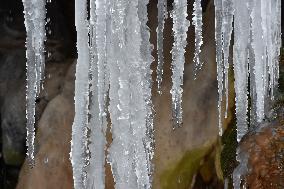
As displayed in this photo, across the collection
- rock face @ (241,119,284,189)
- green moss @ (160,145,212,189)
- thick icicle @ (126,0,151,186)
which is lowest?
green moss @ (160,145,212,189)

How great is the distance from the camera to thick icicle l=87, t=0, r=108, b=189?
2.03 metres

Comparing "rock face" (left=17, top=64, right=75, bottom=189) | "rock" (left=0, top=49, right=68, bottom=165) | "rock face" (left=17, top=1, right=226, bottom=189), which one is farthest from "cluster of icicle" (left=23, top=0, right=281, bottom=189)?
"rock" (left=0, top=49, right=68, bottom=165)

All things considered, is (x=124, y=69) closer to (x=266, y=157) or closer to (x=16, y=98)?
(x=266, y=157)

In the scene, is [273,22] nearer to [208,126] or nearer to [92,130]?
[208,126]

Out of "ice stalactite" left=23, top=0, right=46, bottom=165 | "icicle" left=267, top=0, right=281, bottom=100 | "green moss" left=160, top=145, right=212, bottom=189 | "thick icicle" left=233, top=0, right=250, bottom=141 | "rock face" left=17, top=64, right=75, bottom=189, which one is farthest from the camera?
"rock face" left=17, top=64, right=75, bottom=189

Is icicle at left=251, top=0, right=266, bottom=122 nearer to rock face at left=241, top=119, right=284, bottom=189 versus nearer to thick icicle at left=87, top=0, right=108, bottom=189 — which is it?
rock face at left=241, top=119, right=284, bottom=189

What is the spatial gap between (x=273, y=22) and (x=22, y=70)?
5.87 feet

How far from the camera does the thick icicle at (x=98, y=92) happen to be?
2025 millimetres

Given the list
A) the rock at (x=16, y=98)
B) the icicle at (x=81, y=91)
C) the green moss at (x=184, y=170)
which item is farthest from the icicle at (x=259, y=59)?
the rock at (x=16, y=98)

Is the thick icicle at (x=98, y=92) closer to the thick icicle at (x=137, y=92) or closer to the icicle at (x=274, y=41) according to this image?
the thick icicle at (x=137, y=92)

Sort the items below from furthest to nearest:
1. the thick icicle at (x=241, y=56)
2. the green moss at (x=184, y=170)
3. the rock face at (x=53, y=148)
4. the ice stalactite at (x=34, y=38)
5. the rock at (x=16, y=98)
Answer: the rock at (x=16, y=98) < the rock face at (x=53, y=148) < the green moss at (x=184, y=170) < the thick icicle at (x=241, y=56) < the ice stalactite at (x=34, y=38)

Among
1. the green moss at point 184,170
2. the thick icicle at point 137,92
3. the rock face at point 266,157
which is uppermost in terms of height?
the thick icicle at point 137,92

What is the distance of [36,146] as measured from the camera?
2.99 meters

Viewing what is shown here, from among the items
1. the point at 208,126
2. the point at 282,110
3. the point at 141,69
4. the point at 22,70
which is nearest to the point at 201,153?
the point at 208,126
